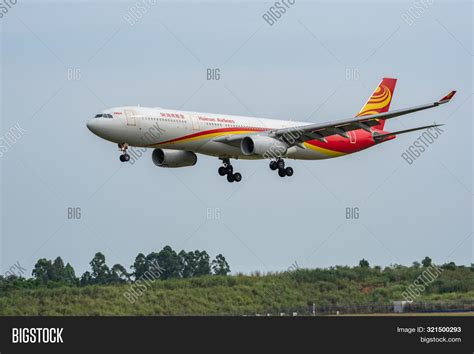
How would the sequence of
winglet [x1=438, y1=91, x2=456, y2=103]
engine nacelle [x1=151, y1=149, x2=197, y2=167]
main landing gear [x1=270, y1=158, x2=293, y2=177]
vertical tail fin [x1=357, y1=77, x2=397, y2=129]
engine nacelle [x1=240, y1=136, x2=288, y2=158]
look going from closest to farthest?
1. winglet [x1=438, y1=91, x2=456, y2=103]
2. engine nacelle [x1=240, y1=136, x2=288, y2=158]
3. engine nacelle [x1=151, y1=149, x2=197, y2=167]
4. main landing gear [x1=270, y1=158, x2=293, y2=177]
5. vertical tail fin [x1=357, y1=77, x2=397, y2=129]

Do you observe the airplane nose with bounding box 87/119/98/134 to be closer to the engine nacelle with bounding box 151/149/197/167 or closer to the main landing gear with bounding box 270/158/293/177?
the engine nacelle with bounding box 151/149/197/167

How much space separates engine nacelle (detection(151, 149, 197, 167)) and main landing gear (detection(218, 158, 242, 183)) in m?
2.45

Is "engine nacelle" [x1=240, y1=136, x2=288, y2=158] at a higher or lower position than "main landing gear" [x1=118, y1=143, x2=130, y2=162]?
higher

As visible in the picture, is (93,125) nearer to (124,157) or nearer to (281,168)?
(124,157)

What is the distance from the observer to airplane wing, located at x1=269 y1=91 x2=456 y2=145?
7556 centimetres

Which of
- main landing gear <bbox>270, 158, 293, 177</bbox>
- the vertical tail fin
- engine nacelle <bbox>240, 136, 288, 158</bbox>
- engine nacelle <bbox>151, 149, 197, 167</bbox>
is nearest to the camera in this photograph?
engine nacelle <bbox>240, 136, 288, 158</bbox>

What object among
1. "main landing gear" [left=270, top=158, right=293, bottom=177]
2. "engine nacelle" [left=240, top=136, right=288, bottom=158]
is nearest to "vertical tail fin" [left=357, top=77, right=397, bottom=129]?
"main landing gear" [left=270, top=158, right=293, bottom=177]

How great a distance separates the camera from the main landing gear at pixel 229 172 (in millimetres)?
79438

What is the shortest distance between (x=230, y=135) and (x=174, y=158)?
406 cm

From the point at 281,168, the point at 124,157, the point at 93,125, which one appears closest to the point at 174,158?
the point at 281,168

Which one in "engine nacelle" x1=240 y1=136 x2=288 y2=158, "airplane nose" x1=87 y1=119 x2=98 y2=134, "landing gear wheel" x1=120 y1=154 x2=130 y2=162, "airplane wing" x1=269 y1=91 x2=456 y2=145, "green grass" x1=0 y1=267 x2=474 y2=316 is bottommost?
"green grass" x1=0 y1=267 x2=474 y2=316

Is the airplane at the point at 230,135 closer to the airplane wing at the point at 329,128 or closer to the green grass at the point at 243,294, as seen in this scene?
the airplane wing at the point at 329,128
